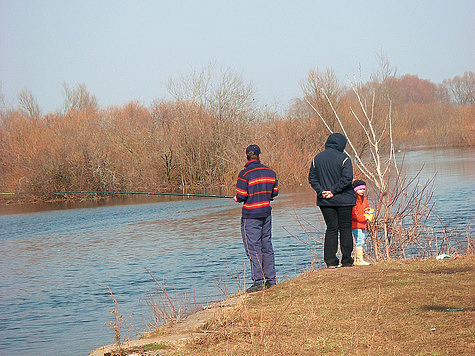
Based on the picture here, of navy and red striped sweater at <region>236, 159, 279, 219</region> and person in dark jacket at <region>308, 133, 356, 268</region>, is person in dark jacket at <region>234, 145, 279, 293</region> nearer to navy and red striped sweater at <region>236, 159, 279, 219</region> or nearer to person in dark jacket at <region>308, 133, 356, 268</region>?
navy and red striped sweater at <region>236, 159, 279, 219</region>

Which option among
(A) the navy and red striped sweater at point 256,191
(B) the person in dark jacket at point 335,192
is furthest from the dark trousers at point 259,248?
(B) the person in dark jacket at point 335,192

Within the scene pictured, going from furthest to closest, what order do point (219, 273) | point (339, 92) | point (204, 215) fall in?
point (339, 92) < point (204, 215) < point (219, 273)

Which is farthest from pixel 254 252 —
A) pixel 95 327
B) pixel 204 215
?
pixel 204 215

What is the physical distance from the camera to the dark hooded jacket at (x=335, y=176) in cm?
865

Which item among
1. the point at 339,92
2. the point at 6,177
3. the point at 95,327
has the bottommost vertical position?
the point at 95,327

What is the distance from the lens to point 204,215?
25.7 metres

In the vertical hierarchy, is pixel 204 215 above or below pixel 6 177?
below

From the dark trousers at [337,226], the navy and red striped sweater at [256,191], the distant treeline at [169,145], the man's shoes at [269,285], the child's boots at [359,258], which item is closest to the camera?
the navy and red striped sweater at [256,191]

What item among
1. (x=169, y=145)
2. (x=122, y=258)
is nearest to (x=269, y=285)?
(x=122, y=258)

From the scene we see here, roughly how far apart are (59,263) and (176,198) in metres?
18.4

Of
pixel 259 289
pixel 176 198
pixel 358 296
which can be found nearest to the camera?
pixel 358 296

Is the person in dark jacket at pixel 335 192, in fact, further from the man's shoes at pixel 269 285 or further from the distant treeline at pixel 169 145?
the distant treeline at pixel 169 145

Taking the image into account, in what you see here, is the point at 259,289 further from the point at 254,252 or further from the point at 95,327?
the point at 95,327

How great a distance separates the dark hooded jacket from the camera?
340 inches
